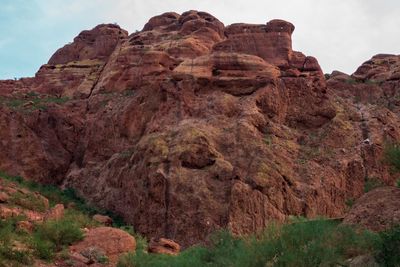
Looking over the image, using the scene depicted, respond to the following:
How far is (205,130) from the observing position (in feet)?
107

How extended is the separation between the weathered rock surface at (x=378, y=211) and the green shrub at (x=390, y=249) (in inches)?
49.5

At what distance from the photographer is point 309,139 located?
35.3 m

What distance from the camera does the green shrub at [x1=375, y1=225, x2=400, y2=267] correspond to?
11320 millimetres

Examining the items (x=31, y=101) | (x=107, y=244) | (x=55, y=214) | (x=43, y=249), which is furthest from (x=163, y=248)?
(x=31, y=101)

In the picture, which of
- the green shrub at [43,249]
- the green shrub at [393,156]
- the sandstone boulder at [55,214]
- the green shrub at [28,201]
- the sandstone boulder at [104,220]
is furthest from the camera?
the sandstone boulder at [104,220]

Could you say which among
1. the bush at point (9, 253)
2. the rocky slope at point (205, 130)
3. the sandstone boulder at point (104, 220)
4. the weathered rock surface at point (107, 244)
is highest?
the rocky slope at point (205, 130)

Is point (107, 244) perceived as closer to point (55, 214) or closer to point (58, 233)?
point (58, 233)

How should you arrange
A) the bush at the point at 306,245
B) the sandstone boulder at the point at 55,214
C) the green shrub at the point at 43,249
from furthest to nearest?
the sandstone boulder at the point at 55,214 → the green shrub at the point at 43,249 → the bush at the point at 306,245

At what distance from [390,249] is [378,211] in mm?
2718

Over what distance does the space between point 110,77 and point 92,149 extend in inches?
322

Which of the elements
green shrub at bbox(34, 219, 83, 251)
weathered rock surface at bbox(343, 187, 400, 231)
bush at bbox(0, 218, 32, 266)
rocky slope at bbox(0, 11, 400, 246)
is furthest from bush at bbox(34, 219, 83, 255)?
weathered rock surface at bbox(343, 187, 400, 231)

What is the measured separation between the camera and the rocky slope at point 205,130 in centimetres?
2942

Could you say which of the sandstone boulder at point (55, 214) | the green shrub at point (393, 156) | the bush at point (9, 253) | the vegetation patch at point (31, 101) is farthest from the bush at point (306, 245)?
the vegetation patch at point (31, 101)

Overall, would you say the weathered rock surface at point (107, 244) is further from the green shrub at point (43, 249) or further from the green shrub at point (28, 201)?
the green shrub at point (28, 201)
